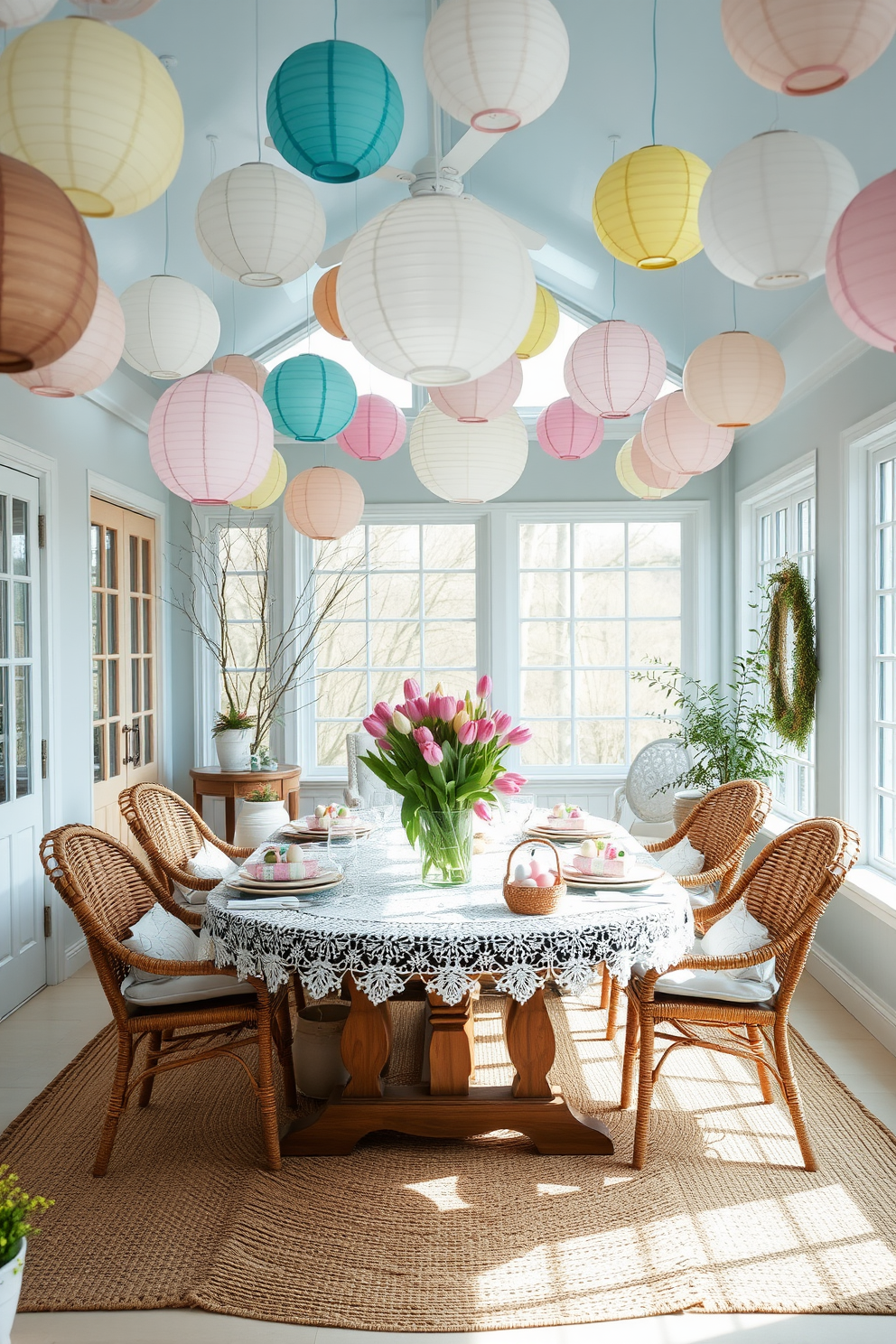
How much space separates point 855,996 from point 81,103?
3751mm

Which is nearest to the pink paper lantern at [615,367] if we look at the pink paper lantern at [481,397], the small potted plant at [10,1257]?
the pink paper lantern at [481,397]

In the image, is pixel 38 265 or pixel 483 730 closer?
pixel 38 265

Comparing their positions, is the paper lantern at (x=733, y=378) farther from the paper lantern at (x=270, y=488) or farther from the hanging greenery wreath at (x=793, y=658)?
the paper lantern at (x=270, y=488)

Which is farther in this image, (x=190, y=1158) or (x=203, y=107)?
(x=203, y=107)

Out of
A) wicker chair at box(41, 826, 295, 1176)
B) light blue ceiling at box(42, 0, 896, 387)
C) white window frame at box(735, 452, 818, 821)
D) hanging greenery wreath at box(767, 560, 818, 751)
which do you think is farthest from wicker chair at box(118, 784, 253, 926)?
white window frame at box(735, 452, 818, 821)

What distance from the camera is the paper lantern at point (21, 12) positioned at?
5.12 feet

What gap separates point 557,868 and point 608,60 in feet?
9.82

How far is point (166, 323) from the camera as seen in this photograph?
2746 millimetres

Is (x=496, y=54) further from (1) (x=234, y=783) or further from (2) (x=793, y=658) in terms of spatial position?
(1) (x=234, y=783)

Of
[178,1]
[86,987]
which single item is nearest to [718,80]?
[178,1]

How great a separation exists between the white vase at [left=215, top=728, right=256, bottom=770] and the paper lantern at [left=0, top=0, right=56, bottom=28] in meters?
4.04

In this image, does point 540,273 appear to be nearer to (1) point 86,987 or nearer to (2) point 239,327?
(2) point 239,327

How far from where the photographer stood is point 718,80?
355 centimetres

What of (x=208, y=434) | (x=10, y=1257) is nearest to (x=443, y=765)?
(x=208, y=434)
